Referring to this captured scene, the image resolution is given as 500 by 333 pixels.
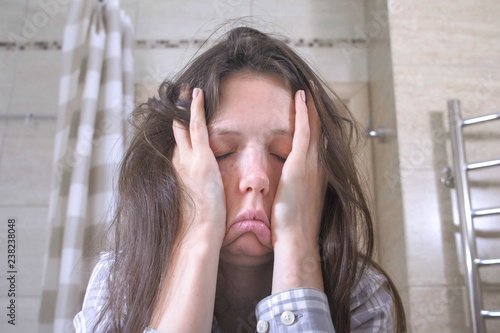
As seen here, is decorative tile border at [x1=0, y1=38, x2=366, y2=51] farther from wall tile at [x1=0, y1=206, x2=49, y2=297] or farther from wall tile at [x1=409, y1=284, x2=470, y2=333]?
wall tile at [x1=409, y1=284, x2=470, y2=333]

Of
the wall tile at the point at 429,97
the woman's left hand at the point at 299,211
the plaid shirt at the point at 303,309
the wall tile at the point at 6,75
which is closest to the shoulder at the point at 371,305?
the plaid shirt at the point at 303,309

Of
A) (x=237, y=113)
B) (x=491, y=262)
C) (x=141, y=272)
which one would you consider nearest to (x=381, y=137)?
(x=491, y=262)

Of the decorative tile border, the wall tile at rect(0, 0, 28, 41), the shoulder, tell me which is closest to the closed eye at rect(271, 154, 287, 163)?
the shoulder

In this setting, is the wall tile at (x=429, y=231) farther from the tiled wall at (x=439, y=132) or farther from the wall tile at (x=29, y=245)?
the wall tile at (x=29, y=245)

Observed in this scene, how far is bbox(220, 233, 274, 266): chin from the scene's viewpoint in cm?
60

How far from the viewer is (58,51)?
175 cm

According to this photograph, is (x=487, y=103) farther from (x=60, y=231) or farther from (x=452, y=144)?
(x=60, y=231)

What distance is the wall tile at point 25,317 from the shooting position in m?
1.44

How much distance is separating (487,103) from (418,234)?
0.51 m

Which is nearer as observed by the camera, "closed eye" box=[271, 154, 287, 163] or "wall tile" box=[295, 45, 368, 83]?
"closed eye" box=[271, 154, 287, 163]

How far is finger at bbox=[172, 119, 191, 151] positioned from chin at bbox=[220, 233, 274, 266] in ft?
0.51

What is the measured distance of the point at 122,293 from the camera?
0.63m

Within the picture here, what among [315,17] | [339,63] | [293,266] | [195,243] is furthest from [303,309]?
[315,17]

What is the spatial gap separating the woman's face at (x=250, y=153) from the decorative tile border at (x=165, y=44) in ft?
3.63
